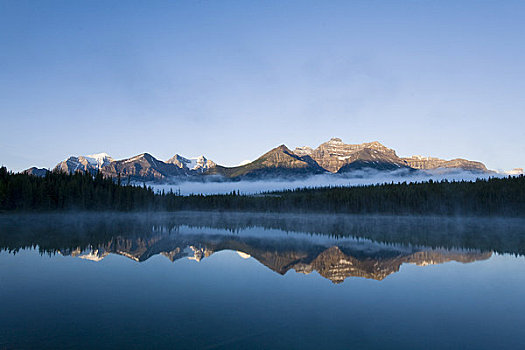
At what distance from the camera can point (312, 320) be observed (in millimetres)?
16531

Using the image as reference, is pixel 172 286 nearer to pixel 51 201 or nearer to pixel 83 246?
pixel 83 246

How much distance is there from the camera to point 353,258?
36.9 m

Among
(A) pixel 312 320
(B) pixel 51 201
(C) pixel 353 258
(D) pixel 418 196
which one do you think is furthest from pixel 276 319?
(D) pixel 418 196

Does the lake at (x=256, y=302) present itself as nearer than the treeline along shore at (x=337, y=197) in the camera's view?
Yes

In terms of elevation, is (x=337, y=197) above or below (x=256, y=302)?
above

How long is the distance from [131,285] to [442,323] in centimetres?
1947

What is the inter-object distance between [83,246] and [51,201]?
88.4 metres

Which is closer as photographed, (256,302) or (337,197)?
(256,302)

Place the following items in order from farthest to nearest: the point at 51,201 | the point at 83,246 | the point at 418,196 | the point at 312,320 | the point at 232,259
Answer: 1. the point at 418,196
2. the point at 51,201
3. the point at 83,246
4. the point at 232,259
5. the point at 312,320

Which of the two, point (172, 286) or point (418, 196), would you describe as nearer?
point (172, 286)

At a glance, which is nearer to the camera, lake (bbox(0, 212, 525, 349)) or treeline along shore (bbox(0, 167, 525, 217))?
lake (bbox(0, 212, 525, 349))

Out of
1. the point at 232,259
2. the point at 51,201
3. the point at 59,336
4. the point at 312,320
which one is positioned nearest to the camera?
the point at 59,336

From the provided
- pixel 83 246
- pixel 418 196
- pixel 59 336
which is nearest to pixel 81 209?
pixel 83 246

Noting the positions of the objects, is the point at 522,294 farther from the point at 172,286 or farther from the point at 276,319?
the point at 172,286
